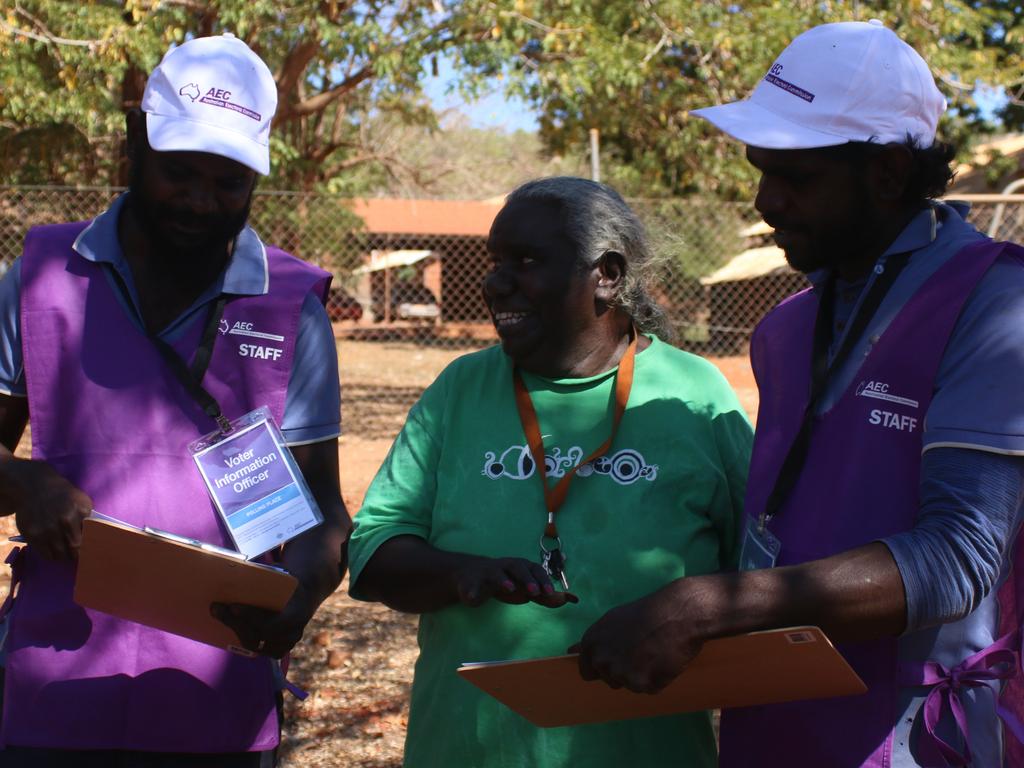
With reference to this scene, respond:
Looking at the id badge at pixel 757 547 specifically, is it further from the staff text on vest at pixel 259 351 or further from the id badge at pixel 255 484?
Result: the staff text on vest at pixel 259 351

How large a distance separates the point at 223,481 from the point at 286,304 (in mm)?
420

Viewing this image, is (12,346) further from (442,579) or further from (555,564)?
(555,564)

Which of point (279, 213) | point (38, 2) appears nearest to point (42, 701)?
point (38, 2)

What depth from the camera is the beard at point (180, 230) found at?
2666mm

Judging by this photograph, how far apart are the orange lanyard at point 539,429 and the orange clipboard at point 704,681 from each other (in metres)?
0.45

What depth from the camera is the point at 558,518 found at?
250 cm

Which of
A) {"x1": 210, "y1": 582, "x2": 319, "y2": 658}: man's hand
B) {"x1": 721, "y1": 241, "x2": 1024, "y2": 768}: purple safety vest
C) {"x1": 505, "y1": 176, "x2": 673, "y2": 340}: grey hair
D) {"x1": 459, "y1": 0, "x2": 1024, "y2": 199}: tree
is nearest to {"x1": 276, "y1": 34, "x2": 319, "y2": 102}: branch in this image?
{"x1": 459, "y1": 0, "x2": 1024, "y2": 199}: tree

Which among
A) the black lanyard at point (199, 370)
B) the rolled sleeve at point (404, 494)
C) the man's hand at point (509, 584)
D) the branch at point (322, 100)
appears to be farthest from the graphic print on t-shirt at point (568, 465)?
the branch at point (322, 100)

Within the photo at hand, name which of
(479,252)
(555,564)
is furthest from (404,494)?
(479,252)

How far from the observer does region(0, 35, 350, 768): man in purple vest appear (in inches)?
100

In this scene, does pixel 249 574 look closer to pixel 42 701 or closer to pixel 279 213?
pixel 42 701

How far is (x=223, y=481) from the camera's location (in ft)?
8.39

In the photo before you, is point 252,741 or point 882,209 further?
point 252,741

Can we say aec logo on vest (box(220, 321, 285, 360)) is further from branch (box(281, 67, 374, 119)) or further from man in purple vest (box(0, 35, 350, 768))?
branch (box(281, 67, 374, 119))
